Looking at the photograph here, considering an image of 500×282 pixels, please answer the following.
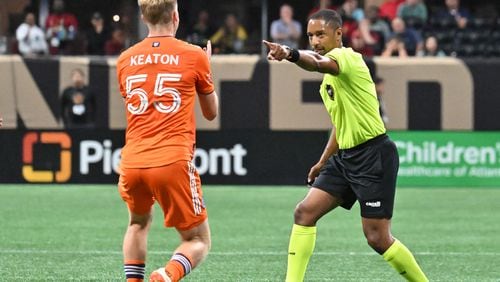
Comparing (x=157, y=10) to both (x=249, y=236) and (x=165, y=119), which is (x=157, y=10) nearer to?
(x=165, y=119)

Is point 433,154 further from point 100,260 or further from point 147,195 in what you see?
point 147,195

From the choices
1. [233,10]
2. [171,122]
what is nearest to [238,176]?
[233,10]

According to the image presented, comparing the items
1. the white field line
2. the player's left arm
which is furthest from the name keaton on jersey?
the white field line

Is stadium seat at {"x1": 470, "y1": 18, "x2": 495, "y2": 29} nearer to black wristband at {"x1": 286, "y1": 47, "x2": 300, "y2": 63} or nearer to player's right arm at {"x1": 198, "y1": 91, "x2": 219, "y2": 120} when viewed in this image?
black wristband at {"x1": 286, "y1": 47, "x2": 300, "y2": 63}

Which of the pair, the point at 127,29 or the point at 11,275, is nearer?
the point at 11,275

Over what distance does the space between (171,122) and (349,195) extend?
6.02 ft

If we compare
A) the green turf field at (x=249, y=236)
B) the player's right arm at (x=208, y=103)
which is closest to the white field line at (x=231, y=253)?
the green turf field at (x=249, y=236)

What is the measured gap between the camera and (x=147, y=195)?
23.9 ft

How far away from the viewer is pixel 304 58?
7.38 metres

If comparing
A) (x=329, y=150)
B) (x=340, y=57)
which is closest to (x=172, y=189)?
(x=340, y=57)

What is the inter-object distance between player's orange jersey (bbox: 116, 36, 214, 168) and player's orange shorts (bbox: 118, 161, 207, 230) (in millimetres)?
48

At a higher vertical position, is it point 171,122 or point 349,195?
point 171,122

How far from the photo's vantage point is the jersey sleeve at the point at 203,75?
7160 millimetres

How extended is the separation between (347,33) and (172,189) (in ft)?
49.7
